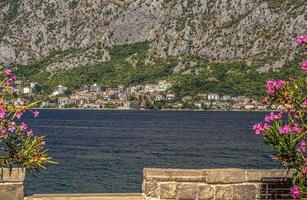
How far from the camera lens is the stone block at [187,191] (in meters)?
11.4

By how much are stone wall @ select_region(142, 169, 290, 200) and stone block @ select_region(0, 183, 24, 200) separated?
2706 mm

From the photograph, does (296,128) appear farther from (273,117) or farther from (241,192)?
(241,192)

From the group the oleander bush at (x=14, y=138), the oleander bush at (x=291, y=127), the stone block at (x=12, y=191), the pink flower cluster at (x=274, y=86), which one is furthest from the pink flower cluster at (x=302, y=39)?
the stone block at (x=12, y=191)

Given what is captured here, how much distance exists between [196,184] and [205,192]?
0.26m

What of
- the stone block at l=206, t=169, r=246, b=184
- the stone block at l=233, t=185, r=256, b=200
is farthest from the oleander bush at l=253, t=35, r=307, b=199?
the stone block at l=233, t=185, r=256, b=200

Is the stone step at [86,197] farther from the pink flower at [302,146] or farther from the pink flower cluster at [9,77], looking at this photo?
the pink flower at [302,146]

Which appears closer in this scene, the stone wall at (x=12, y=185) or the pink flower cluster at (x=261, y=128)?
the pink flower cluster at (x=261, y=128)

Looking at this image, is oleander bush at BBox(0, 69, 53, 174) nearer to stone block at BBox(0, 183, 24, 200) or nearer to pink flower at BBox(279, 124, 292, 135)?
stone block at BBox(0, 183, 24, 200)

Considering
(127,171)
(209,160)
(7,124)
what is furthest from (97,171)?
(7,124)

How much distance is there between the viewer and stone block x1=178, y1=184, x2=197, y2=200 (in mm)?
11406

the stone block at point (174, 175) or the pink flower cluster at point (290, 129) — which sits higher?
the pink flower cluster at point (290, 129)

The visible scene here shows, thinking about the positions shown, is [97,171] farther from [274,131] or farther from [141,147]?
[274,131]

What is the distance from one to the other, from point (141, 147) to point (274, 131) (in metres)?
75.9

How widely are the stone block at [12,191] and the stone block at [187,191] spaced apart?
3440 mm
